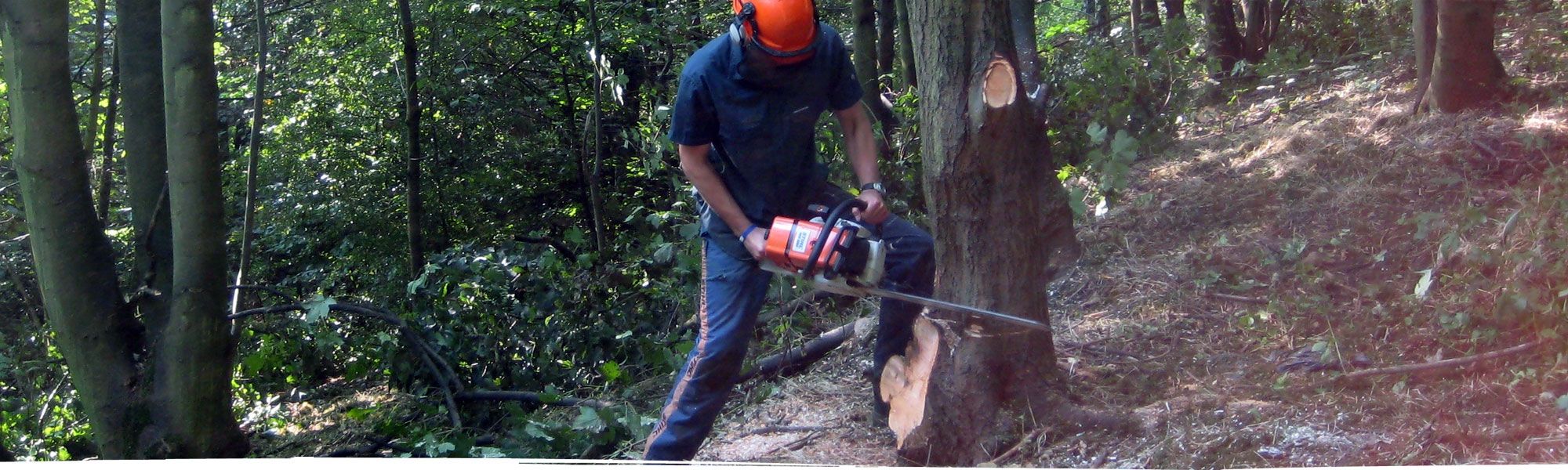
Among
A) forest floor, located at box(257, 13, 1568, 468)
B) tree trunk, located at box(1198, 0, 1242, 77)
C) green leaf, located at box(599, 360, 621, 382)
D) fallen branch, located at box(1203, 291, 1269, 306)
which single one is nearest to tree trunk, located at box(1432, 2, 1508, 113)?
forest floor, located at box(257, 13, 1568, 468)

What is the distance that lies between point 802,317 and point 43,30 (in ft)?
11.5

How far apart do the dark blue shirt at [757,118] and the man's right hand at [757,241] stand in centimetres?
12

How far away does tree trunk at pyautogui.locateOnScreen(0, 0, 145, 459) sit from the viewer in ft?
13.4

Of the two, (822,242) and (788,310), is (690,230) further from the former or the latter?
(822,242)

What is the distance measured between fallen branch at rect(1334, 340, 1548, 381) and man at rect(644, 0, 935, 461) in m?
1.40

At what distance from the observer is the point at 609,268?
6.08 m

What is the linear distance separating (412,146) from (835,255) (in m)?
6.33

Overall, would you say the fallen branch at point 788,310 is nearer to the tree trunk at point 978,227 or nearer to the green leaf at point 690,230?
the green leaf at point 690,230

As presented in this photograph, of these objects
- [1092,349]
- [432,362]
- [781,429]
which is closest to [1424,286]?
[1092,349]

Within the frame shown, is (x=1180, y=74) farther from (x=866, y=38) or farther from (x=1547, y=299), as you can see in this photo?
(x=1547, y=299)

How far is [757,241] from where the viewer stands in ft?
10.3

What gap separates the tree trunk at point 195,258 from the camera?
4164 millimetres

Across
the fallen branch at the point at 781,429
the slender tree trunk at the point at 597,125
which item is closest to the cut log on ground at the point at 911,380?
the fallen branch at the point at 781,429

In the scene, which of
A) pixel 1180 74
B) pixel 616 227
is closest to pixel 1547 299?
pixel 1180 74
